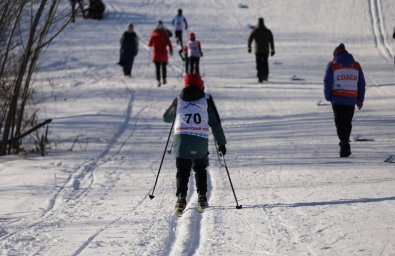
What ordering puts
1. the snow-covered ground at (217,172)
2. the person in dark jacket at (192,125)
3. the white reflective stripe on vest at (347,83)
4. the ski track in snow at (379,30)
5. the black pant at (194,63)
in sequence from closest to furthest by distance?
the snow-covered ground at (217,172) < the person in dark jacket at (192,125) < the white reflective stripe on vest at (347,83) < the black pant at (194,63) < the ski track in snow at (379,30)

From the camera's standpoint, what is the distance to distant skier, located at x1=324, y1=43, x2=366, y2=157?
1101 cm

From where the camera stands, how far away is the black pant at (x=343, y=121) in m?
11.0

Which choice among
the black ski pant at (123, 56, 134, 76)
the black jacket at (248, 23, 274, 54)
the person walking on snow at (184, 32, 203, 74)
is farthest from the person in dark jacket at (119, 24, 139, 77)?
the black jacket at (248, 23, 274, 54)

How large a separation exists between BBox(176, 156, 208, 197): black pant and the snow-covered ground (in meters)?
0.28

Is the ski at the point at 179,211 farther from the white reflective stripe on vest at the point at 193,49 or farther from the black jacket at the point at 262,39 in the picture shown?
the white reflective stripe on vest at the point at 193,49

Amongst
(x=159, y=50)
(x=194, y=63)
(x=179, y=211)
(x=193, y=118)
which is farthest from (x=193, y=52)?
(x=179, y=211)

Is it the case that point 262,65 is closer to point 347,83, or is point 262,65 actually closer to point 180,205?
point 347,83

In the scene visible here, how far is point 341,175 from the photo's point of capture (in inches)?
381

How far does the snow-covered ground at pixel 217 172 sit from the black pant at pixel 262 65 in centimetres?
45

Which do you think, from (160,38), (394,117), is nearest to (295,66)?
(160,38)

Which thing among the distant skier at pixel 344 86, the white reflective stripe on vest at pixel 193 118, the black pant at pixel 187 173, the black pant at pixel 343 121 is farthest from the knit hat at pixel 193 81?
the black pant at pixel 343 121

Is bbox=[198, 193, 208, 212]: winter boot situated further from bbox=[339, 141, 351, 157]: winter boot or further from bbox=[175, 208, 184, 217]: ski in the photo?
bbox=[339, 141, 351, 157]: winter boot

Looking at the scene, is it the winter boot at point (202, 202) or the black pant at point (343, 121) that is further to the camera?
the black pant at point (343, 121)

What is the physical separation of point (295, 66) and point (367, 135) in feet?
37.7
